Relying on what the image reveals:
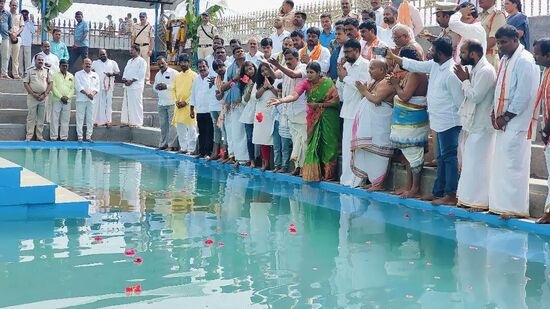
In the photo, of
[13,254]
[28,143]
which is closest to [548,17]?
[13,254]

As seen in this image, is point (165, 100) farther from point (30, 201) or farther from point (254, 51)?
point (30, 201)

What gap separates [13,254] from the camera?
5500mm

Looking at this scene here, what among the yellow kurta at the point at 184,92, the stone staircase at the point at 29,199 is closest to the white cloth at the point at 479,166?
the stone staircase at the point at 29,199

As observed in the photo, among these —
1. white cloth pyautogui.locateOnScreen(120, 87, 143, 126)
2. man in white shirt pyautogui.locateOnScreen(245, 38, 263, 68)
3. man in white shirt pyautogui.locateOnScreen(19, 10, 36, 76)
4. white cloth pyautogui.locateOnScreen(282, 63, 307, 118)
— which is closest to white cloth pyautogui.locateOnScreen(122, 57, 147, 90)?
white cloth pyautogui.locateOnScreen(120, 87, 143, 126)

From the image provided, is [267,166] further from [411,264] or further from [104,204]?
[411,264]

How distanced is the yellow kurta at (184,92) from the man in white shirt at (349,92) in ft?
15.7

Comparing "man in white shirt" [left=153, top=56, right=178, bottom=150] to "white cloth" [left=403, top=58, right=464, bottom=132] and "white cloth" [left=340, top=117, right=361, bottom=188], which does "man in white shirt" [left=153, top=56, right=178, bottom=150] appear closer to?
"white cloth" [left=340, top=117, right=361, bottom=188]

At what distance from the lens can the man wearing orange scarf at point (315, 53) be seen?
10.3 meters

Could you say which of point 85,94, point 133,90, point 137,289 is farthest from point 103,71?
point 137,289

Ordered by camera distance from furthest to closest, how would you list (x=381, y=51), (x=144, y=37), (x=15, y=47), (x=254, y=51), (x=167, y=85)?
1. (x=144, y=37)
2. (x=15, y=47)
3. (x=167, y=85)
4. (x=254, y=51)
5. (x=381, y=51)

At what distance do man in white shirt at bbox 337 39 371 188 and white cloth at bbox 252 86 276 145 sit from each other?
1668mm

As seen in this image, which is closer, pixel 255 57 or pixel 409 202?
pixel 409 202

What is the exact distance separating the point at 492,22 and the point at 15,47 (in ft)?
42.5

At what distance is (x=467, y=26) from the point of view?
764cm
